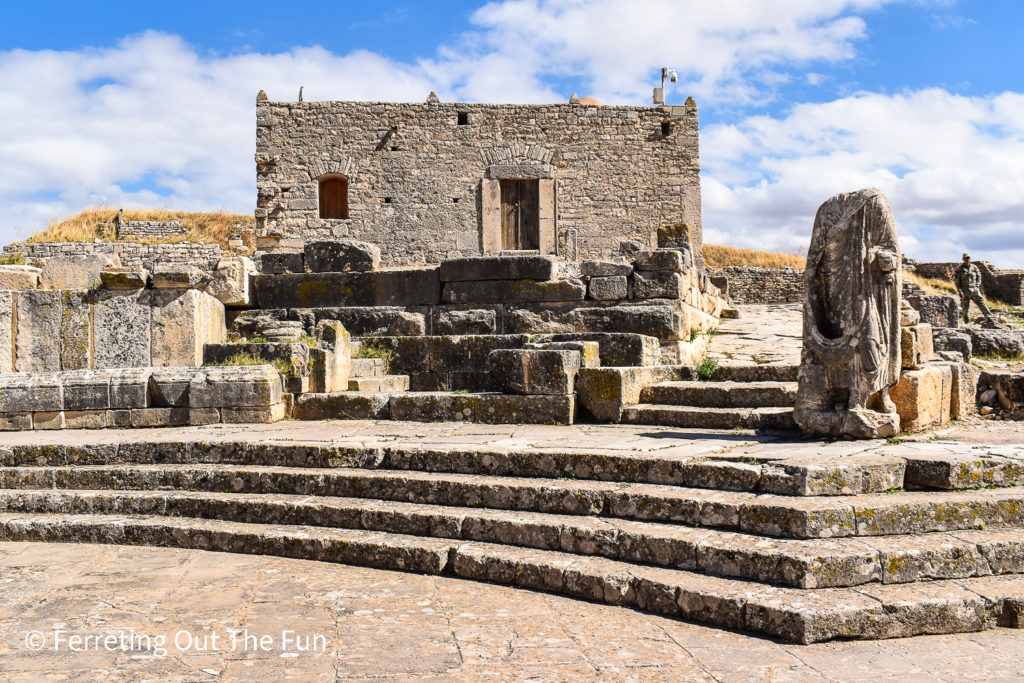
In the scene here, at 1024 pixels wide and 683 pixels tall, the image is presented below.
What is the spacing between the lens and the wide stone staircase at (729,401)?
6074 mm

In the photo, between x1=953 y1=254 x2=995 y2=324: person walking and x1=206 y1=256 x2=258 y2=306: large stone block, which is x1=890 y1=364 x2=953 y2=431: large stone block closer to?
x1=206 y1=256 x2=258 y2=306: large stone block

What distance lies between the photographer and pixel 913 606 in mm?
3418

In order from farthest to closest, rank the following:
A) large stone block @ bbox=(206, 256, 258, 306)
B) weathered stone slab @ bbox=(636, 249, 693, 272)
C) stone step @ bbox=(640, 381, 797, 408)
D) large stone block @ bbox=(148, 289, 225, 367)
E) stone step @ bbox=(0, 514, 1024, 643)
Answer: large stone block @ bbox=(206, 256, 258, 306)
weathered stone slab @ bbox=(636, 249, 693, 272)
large stone block @ bbox=(148, 289, 225, 367)
stone step @ bbox=(640, 381, 797, 408)
stone step @ bbox=(0, 514, 1024, 643)

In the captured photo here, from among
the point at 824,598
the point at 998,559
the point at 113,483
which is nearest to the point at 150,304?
the point at 113,483

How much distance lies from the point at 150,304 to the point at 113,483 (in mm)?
2571

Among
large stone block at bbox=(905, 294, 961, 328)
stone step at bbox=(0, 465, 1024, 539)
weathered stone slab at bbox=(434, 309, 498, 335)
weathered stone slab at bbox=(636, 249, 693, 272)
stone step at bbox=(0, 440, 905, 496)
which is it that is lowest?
stone step at bbox=(0, 465, 1024, 539)

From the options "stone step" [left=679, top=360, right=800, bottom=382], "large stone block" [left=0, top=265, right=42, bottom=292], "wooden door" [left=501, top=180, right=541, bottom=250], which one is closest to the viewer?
"stone step" [left=679, top=360, right=800, bottom=382]

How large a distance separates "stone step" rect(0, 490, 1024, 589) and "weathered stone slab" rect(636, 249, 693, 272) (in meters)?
4.32

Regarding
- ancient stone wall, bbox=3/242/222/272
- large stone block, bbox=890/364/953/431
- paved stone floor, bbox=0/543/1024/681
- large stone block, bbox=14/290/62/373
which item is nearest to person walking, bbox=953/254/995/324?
large stone block, bbox=890/364/953/431

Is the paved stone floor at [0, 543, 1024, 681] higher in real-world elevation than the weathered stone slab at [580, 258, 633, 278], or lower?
lower

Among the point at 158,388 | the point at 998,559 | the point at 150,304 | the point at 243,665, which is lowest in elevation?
the point at 243,665

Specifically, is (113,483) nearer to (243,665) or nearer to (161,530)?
(161,530)

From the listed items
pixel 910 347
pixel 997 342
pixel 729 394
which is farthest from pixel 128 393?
pixel 997 342

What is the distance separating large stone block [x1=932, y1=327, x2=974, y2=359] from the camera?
988 centimetres
